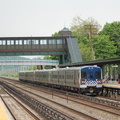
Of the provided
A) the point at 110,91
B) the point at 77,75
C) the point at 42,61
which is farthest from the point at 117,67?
the point at 42,61

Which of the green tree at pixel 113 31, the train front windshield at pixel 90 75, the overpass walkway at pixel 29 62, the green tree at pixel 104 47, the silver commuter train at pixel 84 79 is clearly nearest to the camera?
the silver commuter train at pixel 84 79

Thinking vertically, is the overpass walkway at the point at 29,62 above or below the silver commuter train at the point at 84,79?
above

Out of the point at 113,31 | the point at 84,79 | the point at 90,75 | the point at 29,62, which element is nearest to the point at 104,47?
the point at 113,31

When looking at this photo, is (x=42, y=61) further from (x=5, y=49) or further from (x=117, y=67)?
(x=117, y=67)

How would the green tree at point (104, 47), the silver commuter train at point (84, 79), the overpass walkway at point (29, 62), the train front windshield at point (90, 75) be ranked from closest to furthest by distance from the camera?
the silver commuter train at point (84, 79)
the train front windshield at point (90, 75)
the green tree at point (104, 47)
the overpass walkway at point (29, 62)

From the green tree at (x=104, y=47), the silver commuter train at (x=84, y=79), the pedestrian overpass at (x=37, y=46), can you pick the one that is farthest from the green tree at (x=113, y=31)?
the silver commuter train at (x=84, y=79)

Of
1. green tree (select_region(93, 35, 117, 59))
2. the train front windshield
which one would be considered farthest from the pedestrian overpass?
the train front windshield

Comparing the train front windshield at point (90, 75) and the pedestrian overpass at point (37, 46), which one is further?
the pedestrian overpass at point (37, 46)

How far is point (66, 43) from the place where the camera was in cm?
8356

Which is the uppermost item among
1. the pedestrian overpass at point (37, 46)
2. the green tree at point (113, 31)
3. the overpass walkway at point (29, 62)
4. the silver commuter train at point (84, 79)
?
the green tree at point (113, 31)

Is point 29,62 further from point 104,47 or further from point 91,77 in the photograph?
point 91,77

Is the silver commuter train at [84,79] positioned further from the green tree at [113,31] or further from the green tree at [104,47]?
the green tree at [113,31]

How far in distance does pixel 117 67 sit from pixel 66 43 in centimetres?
4549

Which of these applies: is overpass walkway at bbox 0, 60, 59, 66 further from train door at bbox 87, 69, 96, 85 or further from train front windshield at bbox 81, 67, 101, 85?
train door at bbox 87, 69, 96, 85
